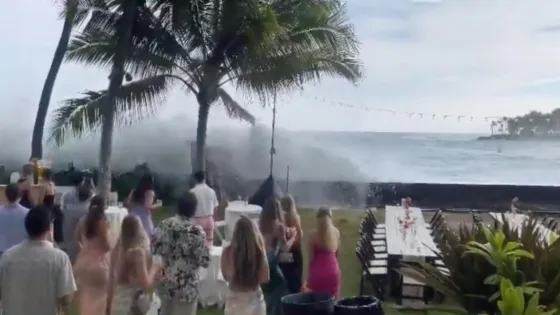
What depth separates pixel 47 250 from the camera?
4625 mm

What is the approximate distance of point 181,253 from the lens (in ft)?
18.0

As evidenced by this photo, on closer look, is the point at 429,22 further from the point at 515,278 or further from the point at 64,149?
the point at 515,278

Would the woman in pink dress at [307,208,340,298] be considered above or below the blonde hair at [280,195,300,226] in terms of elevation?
below

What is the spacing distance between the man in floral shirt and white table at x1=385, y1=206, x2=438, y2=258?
273cm

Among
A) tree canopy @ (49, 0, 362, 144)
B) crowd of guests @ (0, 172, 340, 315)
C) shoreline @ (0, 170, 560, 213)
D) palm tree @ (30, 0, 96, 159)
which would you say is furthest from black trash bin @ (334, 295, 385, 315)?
shoreline @ (0, 170, 560, 213)

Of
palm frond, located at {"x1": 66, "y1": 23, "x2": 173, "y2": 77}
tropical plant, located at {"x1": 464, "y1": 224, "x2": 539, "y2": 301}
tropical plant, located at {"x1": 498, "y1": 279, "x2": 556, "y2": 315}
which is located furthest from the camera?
palm frond, located at {"x1": 66, "y1": 23, "x2": 173, "y2": 77}

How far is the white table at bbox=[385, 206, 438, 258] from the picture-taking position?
8414 mm

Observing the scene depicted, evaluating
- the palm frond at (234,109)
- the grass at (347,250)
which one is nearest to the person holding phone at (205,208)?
the grass at (347,250)

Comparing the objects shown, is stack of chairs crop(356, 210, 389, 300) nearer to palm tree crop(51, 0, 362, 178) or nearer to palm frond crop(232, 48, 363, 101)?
palm frond crop(232, 48, 363, 101)

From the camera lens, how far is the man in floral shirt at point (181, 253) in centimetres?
547

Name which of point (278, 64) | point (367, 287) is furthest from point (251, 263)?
point (278, 64)

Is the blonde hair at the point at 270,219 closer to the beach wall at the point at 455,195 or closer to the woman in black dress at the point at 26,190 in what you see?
the woman in black dress at the point at 26,190

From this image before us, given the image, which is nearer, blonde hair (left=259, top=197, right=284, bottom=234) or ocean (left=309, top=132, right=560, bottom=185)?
blonde hair (left=259, top=197, right=284, bottom=234)

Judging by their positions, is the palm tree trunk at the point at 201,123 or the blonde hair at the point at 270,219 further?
the palm tree trunk at the point at 201,123
